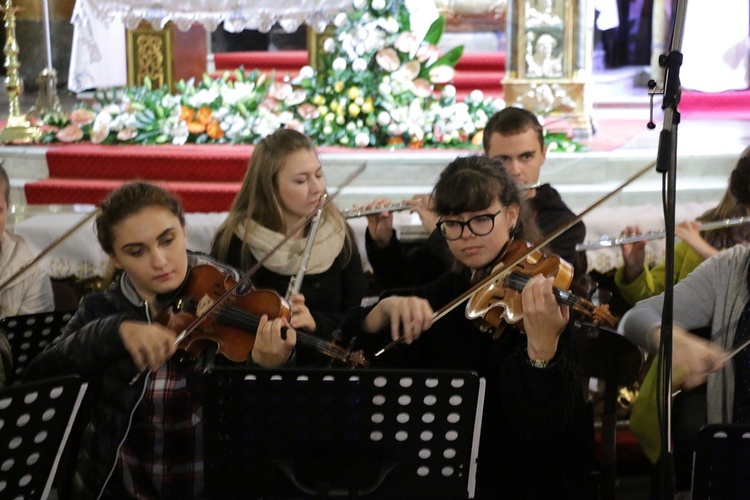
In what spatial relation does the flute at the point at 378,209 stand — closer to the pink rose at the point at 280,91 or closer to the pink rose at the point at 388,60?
the pink rose at the point at 388,60

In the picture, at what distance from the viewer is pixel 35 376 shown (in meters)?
2.11

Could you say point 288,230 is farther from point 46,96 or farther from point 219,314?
point 46,96

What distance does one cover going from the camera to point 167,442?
7.32 feet

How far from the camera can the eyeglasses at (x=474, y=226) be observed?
2.20 metres

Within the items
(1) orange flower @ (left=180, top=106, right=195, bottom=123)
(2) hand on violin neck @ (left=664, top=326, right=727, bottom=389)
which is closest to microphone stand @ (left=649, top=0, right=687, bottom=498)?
(2) hand on violin neck @ (left=664, top=326, right=727, bottom=389)

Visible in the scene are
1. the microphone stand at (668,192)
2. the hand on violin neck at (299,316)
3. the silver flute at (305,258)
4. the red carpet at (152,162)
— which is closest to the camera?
the microphone stand at (668,192)

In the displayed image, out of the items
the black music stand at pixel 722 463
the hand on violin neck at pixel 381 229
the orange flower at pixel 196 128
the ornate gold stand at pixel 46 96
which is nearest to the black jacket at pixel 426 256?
the hand on violin neck at pixel 381 229

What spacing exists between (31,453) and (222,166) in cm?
348

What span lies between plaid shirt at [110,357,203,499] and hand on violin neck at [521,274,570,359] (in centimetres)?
A: 76

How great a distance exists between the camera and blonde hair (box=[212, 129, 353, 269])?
2.85 metres

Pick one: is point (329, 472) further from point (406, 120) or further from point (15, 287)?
point (406, 120)

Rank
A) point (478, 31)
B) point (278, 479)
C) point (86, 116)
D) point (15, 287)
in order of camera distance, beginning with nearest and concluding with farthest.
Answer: point (278, 479) < point (15, 287) < point (86, 116) < point (478, 31)

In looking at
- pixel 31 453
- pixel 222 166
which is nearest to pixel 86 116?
pixel 222 166

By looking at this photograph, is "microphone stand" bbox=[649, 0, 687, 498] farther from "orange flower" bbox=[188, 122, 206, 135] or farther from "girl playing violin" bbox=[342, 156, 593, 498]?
"orange flower" bbox=[188, 122, 206, 135]
